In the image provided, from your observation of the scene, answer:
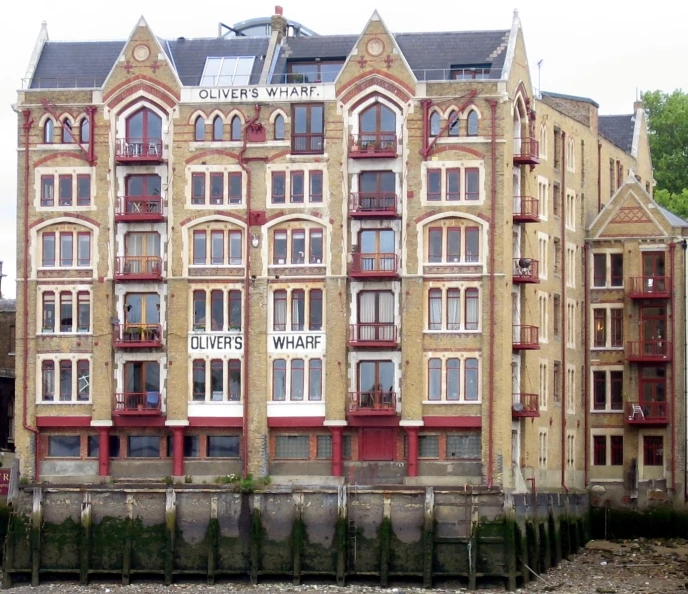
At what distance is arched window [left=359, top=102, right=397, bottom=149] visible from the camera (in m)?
104

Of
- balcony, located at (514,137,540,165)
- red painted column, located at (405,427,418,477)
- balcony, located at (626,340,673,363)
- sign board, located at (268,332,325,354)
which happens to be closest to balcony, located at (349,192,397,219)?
sign board, located at (268,332,325,354)

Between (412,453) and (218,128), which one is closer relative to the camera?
(412,453)

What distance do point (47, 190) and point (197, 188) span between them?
22.0 feet

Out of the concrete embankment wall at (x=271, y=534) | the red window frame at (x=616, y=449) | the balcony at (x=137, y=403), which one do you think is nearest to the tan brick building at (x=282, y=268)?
the balcony at (x=137, y=403)

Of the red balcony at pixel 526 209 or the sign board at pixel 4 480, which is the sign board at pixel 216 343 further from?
the red balcony at pixel 526 209

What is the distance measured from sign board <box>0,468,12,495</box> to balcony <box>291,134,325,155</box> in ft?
61.9

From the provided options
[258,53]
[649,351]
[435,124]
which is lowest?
[649,351]

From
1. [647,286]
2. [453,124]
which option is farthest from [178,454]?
[647,286]

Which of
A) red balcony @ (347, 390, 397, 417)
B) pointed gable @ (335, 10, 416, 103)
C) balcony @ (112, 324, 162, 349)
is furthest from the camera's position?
balcony @ (112, 324, 162, 349)

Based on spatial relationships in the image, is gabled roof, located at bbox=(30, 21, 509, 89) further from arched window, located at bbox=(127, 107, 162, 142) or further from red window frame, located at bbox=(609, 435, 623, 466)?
red window frame, located at bbox=(609, 435, 623, 466)

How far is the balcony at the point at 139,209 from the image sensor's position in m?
105

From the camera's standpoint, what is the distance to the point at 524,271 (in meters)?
107

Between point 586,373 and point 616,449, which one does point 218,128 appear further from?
point 616,449

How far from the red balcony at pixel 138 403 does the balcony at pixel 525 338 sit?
15.9 metres
